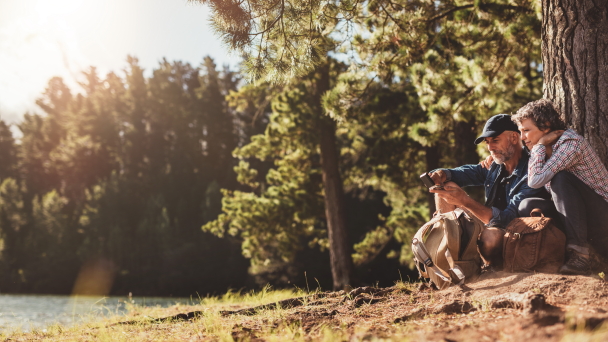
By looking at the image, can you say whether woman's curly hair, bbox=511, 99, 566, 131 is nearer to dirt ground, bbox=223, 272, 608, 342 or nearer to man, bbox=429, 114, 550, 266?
man, bbox=429, 114, 550, 266

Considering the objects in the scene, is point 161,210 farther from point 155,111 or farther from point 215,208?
point 155,111

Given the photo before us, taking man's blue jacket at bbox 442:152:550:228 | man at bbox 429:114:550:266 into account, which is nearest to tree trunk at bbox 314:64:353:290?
man's blue jacket at bbox 442:152:550:228

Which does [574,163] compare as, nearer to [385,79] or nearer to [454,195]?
[454,195]

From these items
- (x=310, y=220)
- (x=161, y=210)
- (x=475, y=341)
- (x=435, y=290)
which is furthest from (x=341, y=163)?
(x=161, y=210)

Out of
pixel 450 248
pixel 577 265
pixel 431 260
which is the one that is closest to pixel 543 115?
pixel 577 265

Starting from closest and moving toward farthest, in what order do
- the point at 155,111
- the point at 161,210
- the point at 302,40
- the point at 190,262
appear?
the point at 302,40 < the point at 190,262 < the point at 161,210 < the point at 155,111

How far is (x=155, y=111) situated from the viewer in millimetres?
45812

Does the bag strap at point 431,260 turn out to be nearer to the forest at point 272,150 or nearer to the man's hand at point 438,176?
the man's hand at point 438,176

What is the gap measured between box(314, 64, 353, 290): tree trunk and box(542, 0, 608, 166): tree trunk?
7.78m

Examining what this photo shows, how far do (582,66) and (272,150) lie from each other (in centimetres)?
923

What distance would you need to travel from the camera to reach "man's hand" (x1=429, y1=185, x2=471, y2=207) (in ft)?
12.0

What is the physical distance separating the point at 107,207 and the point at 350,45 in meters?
36.7

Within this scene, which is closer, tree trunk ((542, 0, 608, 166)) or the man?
the man

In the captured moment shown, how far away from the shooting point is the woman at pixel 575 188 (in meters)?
3.29
